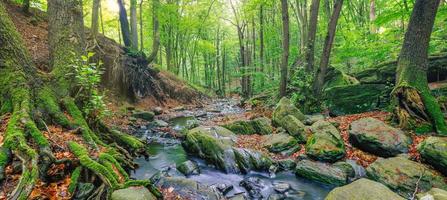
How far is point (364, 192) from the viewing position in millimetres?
4527

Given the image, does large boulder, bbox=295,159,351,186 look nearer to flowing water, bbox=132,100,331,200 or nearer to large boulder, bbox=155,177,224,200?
flowing water, bbox=132,100,331,200

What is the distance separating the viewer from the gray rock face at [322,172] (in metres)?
6.35

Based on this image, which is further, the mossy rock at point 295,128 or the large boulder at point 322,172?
the mossy rock at point 295,128

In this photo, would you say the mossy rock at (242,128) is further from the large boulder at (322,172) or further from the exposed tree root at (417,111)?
the exposed tree root at (417,111)

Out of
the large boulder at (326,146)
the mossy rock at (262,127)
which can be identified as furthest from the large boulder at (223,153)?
the mossy rock at (262,127)

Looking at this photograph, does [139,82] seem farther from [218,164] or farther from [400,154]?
[400,154]

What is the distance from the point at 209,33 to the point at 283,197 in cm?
3211

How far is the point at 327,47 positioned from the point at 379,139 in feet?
17.3

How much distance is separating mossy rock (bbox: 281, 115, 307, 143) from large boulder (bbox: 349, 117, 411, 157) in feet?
4.55

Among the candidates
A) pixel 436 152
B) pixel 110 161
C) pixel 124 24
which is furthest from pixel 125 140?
pixel 124 24

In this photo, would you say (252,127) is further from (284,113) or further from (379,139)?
(379,139)

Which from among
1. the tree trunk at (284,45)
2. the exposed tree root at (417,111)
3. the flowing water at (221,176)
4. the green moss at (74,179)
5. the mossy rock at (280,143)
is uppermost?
the tree trunk at (284,45)

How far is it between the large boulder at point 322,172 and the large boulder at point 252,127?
312cm

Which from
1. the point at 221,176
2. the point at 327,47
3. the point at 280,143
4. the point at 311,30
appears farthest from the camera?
the point at 311,30
